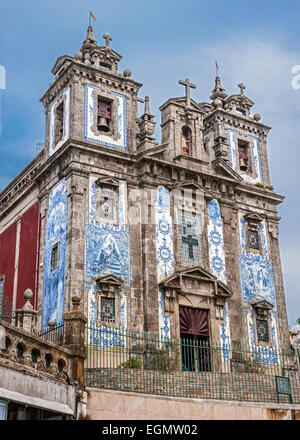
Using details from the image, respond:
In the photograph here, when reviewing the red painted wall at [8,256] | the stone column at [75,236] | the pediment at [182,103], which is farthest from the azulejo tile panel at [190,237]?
the red painted wall at [8,256]

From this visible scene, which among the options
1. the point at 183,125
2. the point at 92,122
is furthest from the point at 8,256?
the point at 183,125

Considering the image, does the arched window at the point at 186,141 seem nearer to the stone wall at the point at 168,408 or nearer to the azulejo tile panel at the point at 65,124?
the azulejo tile panel at the point at 65,124

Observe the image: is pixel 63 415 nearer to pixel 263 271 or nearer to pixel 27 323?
pixel 27 323

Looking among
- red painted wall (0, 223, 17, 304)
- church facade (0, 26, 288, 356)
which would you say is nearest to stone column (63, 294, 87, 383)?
church facade (0, 26, 288, 356)

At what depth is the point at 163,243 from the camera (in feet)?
86.1

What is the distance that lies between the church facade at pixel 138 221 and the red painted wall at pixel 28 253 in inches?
3.9

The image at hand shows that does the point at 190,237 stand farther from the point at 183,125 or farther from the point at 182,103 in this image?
the point at 182,103

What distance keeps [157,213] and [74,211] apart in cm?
375

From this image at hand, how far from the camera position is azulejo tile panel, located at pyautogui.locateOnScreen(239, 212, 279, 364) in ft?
90.9

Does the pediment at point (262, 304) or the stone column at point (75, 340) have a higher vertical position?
the pediment at point (262, 304)

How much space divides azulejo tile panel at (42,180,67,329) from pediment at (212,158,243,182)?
24.7 ft

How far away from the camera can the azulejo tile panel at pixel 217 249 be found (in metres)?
26.5

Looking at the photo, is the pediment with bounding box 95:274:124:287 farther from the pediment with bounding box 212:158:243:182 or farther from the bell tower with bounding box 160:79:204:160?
the pediment with bounding box 212:158:243:182

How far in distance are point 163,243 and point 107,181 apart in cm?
349
